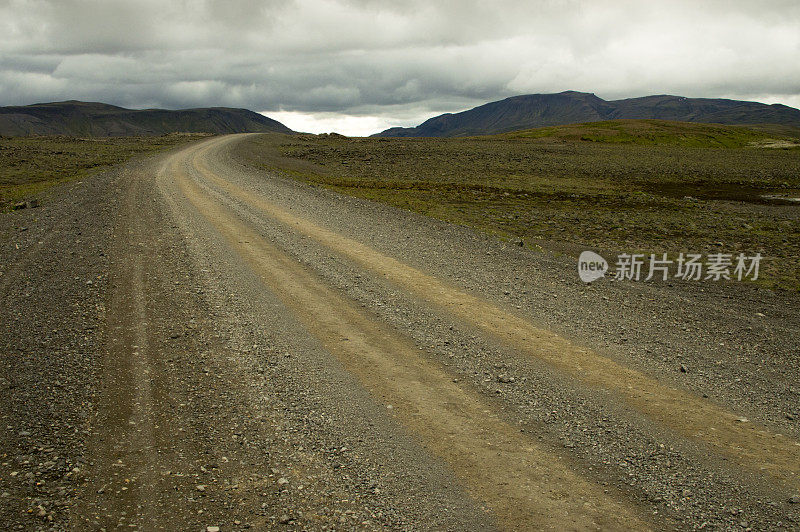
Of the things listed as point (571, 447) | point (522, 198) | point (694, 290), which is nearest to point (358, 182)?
point (522, 198)

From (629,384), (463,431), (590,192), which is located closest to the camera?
(463,431)

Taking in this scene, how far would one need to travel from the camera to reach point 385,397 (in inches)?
286

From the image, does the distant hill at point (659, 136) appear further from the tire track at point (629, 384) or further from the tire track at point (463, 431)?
the tire track at point (463, 431)

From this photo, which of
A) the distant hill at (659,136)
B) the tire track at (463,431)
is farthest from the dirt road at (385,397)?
the distant hill at (659,136)

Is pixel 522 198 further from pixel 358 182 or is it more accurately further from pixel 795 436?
pixel 795 436

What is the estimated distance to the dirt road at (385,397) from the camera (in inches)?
210

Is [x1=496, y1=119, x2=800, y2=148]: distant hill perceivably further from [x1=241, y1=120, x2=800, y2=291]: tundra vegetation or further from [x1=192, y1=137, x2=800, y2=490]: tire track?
[x1=192, y1=137, x2=800, y2=490]: tire track

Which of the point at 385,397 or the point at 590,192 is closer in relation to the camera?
the point at 385,397

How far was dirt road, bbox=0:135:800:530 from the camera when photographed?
532cm

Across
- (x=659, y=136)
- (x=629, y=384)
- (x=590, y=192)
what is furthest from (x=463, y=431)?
(x=659, y=136)

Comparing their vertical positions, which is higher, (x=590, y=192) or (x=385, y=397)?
(x=590, y=192)

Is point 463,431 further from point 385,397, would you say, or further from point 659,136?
point 659,136

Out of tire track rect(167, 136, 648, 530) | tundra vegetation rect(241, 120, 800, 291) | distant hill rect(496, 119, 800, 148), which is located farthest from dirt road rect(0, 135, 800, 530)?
distant hill rect(496, 119, 800, 148)

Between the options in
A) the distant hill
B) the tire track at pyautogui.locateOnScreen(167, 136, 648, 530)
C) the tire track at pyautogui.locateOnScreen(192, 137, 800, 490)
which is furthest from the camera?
the distant hill
